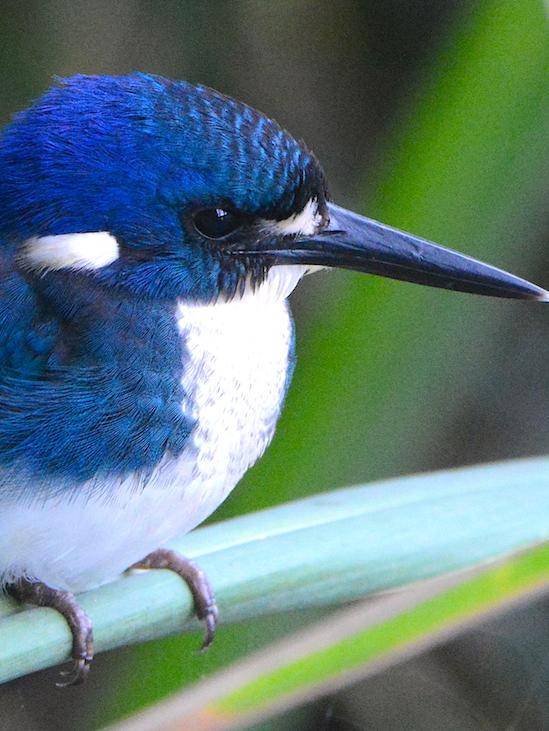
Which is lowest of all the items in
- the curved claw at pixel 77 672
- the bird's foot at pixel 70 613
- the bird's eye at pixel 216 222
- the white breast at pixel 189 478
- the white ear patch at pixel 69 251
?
the curved claw at pixel 77 672

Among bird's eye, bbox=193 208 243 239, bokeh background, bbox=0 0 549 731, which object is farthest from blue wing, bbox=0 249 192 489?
bokeh background, bbox=0 0 549 731

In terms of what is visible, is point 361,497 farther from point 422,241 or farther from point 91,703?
point 91,703

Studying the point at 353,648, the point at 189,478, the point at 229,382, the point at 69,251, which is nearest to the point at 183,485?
the point at 189,478

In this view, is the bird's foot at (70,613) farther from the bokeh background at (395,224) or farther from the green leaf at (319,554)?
the bokeh background at (395,224)

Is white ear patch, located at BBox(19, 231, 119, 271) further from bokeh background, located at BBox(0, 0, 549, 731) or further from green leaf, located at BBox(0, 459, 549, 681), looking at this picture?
bokeh background, located at BBox(0, 0, 549, 731)

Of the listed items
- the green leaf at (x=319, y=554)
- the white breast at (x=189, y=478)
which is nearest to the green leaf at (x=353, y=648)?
the green leaf at (x=319, y=554)

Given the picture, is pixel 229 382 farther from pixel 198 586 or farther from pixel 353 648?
pixel 353 648

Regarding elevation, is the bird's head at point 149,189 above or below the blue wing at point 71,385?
above
